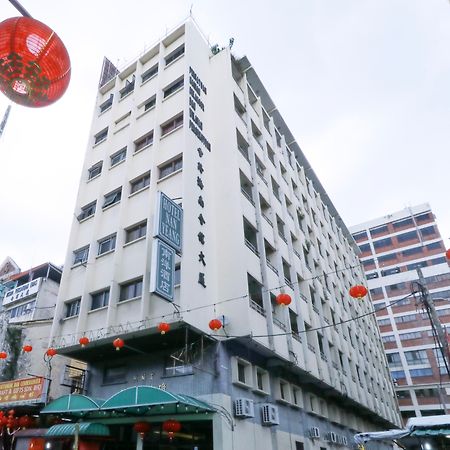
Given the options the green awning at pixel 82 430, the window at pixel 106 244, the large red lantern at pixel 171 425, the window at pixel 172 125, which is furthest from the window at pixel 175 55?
the green awning at pixel 82 430

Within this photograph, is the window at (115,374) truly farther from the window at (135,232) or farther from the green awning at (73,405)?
Result: the window at (135,232)

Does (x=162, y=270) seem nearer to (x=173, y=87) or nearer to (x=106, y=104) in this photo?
(x=173, y=87)

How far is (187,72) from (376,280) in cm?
5554

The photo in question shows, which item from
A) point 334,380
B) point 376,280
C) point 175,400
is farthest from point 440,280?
point 175,400

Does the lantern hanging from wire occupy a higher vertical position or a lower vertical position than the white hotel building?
lower

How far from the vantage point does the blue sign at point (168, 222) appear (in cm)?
1411

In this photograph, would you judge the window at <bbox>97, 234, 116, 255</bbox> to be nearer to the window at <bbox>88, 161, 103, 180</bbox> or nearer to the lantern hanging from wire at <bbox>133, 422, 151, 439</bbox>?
the window at <bbox>88, 161, 103, 180</bbox>

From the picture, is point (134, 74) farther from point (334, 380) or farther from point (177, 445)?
point (334, 380)

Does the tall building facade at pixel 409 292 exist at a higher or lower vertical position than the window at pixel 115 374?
higher

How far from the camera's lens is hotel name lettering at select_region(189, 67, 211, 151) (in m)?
19.4

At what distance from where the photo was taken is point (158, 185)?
715 inches

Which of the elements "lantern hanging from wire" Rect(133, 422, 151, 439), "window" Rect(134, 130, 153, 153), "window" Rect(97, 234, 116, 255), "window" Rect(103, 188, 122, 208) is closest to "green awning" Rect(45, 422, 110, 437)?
"lantern hanging from wire" Rect(133, 422, 151, 439)

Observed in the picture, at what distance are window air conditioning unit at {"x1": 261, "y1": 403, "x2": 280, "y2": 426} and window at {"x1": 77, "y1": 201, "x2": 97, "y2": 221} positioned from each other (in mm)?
13619

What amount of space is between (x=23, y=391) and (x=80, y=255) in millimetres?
6884
